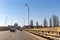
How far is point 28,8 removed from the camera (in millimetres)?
71125
